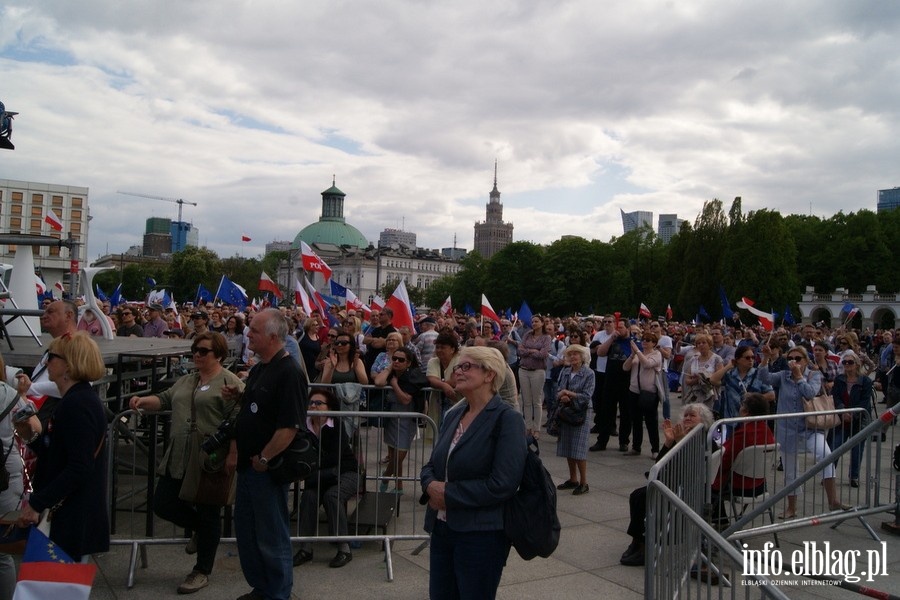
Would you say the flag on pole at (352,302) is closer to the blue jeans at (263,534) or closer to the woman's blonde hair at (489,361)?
the blue jeans at (263,534)

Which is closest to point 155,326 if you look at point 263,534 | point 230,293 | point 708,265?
point 230,293

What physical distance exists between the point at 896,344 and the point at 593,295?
78046 mm

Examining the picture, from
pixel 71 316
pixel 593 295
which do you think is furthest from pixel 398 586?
pixel 593 295

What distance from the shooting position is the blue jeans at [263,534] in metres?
4.92

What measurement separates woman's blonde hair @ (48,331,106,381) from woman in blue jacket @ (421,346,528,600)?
82.1 inches

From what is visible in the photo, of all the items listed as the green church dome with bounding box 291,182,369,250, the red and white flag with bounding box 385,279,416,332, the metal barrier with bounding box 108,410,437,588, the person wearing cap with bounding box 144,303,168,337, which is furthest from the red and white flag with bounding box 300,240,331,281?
the green church dome with bounding box 291,182,369,250

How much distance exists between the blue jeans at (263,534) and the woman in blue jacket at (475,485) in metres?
1.30

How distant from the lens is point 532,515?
3.84 m

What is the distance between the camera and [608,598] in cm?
563

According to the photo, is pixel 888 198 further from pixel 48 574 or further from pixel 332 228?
pixel 48 574

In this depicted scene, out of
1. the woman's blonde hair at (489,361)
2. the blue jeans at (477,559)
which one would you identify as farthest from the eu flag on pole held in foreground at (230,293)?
the blue jeans at (477,559)

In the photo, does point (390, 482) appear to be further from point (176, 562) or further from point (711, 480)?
point (711, 480)

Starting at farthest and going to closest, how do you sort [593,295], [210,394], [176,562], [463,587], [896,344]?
[593,295] < [896,344] < [176,562] < [210,394] < [463,587]

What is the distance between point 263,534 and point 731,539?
159 inches
